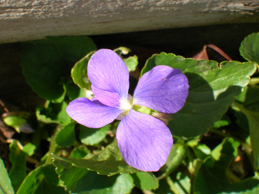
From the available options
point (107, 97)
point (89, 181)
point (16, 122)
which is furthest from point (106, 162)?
point (16, 122)

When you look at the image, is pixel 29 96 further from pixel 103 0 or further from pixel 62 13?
pixel 103 0

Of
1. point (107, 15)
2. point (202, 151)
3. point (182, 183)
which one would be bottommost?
point (182, 183)

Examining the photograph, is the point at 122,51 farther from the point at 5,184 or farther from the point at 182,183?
the point at 182,183

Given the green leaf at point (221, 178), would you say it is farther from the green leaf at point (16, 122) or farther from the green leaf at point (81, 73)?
the green leaf at point (16, 122)

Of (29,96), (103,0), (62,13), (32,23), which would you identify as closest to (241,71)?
(103,0)

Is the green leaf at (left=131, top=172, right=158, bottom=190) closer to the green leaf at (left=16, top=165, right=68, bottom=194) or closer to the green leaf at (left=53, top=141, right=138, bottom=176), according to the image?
the green leaf at (left=53, top=141, right=138, bottom=176)

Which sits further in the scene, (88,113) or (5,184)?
(5,184)
